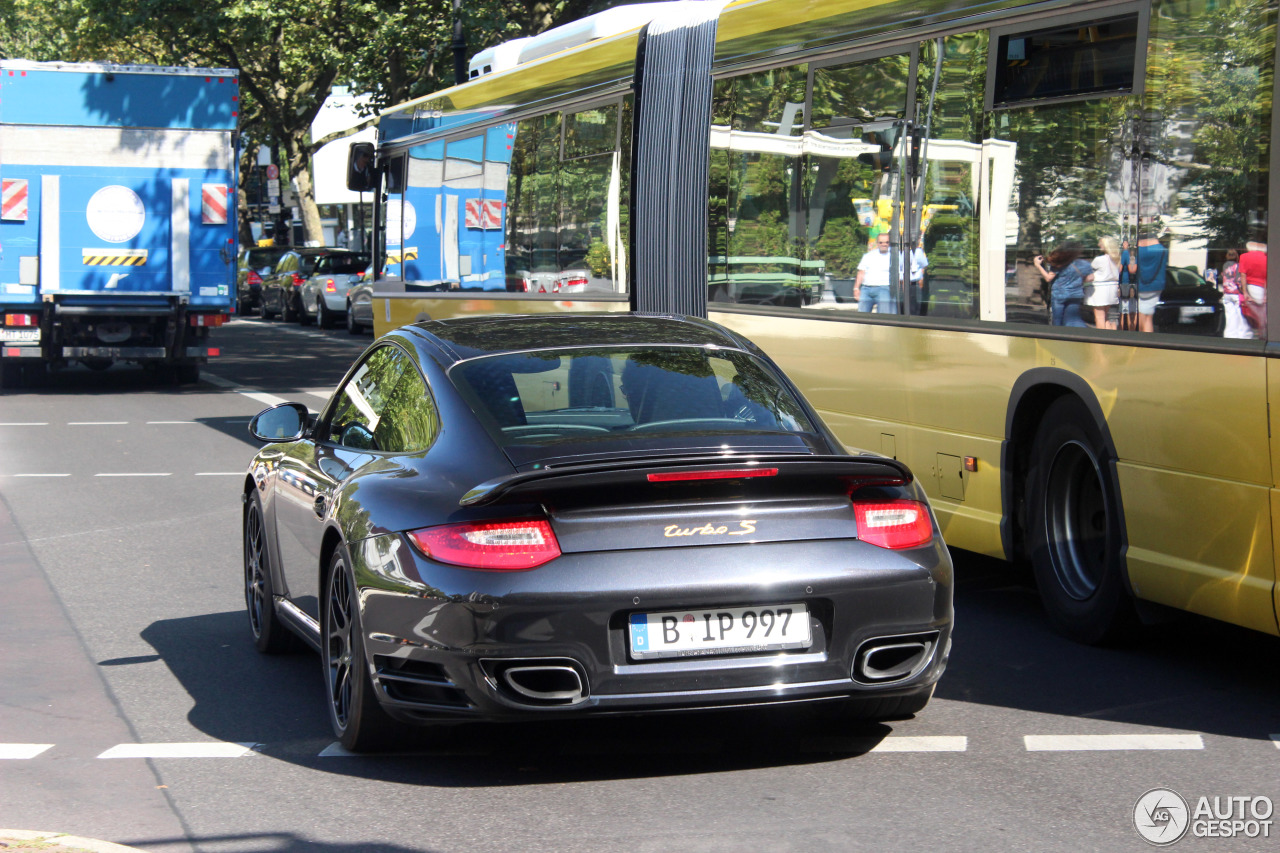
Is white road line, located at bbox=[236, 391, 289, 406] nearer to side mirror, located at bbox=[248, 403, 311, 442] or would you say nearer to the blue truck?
the blue truck

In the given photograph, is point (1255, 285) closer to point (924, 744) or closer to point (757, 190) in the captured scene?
point (924, 744)


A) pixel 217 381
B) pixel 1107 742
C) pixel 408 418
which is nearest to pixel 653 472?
pixel 408 418

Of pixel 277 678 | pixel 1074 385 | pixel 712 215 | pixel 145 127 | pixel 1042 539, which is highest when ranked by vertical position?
pixel 145 127

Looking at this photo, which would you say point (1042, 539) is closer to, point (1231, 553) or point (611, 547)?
point (1231, 553)

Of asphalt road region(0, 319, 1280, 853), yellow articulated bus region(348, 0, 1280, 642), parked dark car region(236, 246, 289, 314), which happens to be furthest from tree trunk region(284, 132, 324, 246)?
asphalt road region(0, 319, 1280, 853)

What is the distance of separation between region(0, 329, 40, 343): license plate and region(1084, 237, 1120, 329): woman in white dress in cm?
1726

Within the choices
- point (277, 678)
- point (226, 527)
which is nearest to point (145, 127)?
point (226, 527)

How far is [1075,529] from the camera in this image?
7445 mm

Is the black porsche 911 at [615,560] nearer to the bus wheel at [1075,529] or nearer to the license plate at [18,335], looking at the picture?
the bus wheel at [1075,529]

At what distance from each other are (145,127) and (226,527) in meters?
12.3

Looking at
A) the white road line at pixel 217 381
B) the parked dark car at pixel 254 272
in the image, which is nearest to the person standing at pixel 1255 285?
the white road line at pixel 217 381

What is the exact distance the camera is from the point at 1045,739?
225 inches

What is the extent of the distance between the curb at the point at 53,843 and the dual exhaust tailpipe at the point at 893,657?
84.4 inches

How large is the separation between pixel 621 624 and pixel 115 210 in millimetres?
18356
